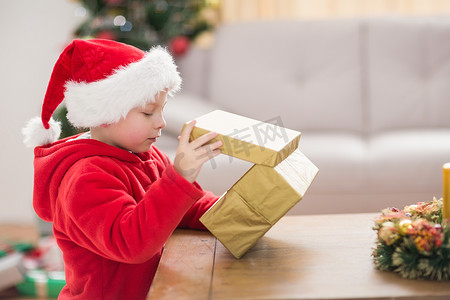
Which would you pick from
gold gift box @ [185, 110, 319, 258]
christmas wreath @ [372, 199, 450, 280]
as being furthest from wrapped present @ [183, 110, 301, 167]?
christmas wreath @ [372, 199, 450, 280]

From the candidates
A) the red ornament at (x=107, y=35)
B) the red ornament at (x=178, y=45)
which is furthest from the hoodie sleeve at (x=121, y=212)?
the red ornament at (x=178, y=45)

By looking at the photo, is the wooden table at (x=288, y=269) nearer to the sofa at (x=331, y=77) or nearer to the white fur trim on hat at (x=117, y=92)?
the white fur trim on hat at (x=117, y=92)

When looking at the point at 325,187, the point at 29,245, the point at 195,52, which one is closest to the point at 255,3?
the point at 195,52

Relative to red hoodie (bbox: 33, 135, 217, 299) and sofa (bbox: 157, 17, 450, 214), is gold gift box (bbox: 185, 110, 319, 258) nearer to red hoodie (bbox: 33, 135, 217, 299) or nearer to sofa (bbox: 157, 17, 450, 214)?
red hoodie (bbox: 33, 135, 217, 299)

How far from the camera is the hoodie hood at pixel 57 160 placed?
1022 mm

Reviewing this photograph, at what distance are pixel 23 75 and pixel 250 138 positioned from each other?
2.26 metres

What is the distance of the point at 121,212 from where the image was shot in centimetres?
92

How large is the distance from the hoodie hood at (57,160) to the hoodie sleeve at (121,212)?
64 mm

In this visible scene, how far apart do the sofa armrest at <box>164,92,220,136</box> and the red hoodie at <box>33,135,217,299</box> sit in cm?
92

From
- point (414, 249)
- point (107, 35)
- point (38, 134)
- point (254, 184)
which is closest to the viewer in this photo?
point (414, 249)

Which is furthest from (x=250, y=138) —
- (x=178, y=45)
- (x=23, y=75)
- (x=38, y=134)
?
(x=23, y=75)

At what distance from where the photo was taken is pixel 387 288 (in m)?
0.81

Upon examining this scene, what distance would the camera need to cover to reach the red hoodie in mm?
915

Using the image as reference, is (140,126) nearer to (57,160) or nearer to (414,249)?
→ (57,160)
